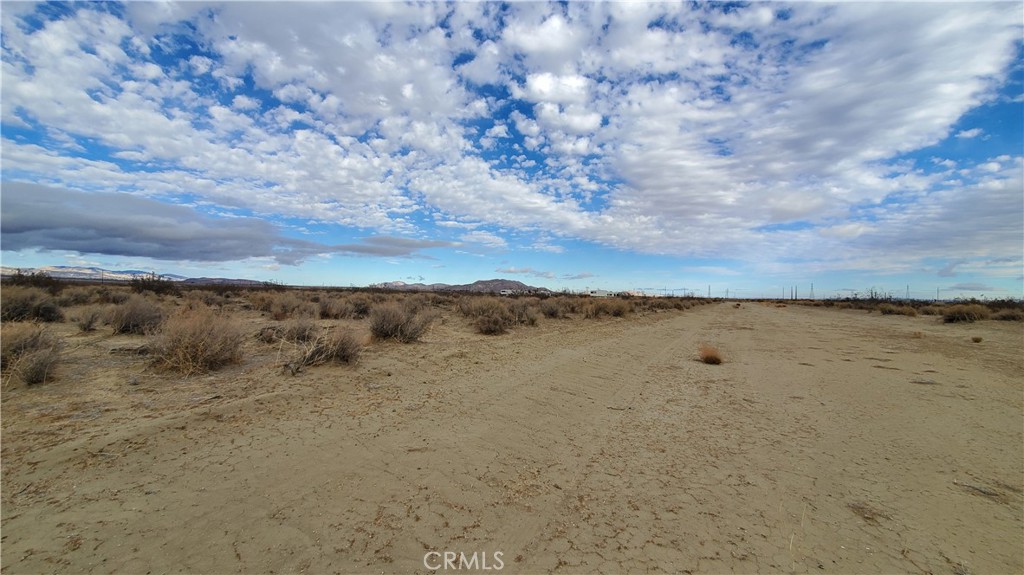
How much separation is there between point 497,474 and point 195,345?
21.6ft

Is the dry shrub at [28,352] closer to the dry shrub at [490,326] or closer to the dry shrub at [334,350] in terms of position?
the dry shrub at [334,350]

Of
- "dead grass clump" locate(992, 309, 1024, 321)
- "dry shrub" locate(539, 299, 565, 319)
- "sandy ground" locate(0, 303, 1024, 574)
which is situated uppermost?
"dead grass clump" locate(992, 309, 1024, 321)

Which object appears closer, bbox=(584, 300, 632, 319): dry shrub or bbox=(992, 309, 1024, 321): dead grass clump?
bbox=(992, 309, 1024, 321): dead grass clump

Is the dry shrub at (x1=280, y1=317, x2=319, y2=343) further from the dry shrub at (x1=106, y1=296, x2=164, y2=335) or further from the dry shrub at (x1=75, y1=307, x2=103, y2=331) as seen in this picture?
the dry shrub at (x1=75, y1=307, x2=103, y2=331)

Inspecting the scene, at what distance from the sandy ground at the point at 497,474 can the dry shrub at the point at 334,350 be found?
0.43 m

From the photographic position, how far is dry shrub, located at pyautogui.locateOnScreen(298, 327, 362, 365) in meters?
8.25

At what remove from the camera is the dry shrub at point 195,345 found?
7535mm

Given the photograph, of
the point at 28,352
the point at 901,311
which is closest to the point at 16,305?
the point at 28,352

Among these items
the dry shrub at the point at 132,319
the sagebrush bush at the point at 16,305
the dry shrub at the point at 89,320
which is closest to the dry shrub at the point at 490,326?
the dry shrub at the point at 132,319

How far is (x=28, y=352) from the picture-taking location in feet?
22.5

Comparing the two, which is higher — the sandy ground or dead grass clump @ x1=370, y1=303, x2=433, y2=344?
dead grass clump @ x1=370, y1=303, x2=433, y2=344

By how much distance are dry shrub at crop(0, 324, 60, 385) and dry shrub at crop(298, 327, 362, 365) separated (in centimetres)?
359

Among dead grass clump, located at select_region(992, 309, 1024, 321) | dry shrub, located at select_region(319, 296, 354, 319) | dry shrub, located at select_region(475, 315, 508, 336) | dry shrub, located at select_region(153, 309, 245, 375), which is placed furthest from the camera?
dead grass clump, located at select_region(992, 309, 1024, 321)

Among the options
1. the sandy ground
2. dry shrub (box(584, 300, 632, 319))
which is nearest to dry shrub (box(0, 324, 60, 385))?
the sandy ground
